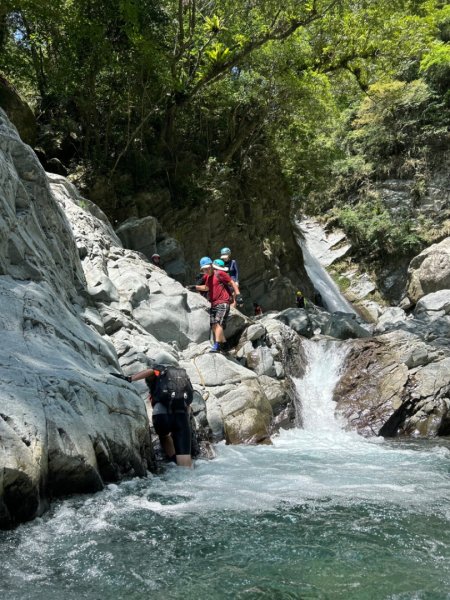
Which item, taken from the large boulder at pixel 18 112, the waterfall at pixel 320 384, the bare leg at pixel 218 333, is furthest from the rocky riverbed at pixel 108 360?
the large boulder at pixel 18 112

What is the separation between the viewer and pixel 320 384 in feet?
44.4

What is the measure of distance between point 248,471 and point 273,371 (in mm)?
5265

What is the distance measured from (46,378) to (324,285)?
25956mm

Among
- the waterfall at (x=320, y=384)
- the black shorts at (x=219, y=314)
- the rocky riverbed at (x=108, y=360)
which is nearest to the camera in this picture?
the rocky riverbed at (x=108, y=360)

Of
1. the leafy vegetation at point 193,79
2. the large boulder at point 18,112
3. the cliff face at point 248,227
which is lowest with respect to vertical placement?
the cliff face at point 248,227

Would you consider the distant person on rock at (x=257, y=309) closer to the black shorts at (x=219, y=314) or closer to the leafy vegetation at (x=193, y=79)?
the leafy vegetation at (x=193, y=79)

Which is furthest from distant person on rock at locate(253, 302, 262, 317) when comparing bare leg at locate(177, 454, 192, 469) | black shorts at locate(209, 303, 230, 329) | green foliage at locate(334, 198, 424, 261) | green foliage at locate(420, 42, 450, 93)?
green foliage at locate(420, 42, 450, 93)

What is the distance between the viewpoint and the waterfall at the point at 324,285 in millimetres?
28938

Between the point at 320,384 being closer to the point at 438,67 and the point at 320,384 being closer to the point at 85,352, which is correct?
the point at 85,352

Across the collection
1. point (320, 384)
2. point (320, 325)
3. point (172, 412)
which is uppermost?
point (320, 325)

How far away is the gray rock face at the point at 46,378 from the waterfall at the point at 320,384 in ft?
18.3

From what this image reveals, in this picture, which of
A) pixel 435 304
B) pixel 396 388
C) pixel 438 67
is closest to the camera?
pixel 396 388

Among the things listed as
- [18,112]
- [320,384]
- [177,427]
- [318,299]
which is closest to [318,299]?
[318,299]

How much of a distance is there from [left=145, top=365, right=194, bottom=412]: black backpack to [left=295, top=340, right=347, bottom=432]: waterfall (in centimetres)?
497
